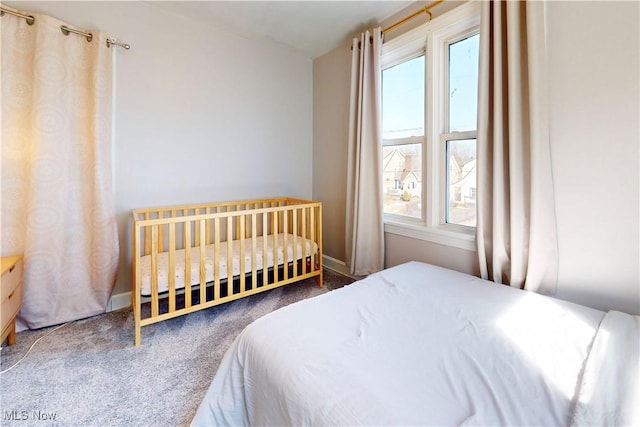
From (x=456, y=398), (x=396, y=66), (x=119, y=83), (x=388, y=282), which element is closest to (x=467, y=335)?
(x=456, y=398)

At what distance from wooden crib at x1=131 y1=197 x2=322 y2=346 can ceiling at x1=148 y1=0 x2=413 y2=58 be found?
1.61 m

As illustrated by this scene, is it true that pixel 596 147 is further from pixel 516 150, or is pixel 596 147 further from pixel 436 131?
pixel 436 131

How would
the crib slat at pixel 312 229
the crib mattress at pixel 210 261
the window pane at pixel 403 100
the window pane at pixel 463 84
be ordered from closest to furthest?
the crib mattress at pixel 210 261 → the window pane at pixel 463 84 → the window pane at pixel 403 100 → the crib slat at pixel 312 229

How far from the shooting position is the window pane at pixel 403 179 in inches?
96.9

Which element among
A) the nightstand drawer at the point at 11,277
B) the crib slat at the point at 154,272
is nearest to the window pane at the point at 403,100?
the crib slat at the point at 154,272

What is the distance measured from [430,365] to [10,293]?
89.9 inches

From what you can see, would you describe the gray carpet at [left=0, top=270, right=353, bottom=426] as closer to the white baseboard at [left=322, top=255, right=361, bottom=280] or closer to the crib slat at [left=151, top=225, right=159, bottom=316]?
the crib slat at [left=151, top=225, right=159, bottom=316]

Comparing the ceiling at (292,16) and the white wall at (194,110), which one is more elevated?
the ceiling at (292,16)

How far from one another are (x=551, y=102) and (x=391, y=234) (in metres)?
1.43

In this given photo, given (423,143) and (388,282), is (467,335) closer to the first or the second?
(388,282)

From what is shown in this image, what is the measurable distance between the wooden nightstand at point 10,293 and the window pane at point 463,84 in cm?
299

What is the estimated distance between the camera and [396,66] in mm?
2586

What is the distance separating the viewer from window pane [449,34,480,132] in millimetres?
2051

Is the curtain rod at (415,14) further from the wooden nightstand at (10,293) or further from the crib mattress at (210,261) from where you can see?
the wooden nightstand at (10,293)
